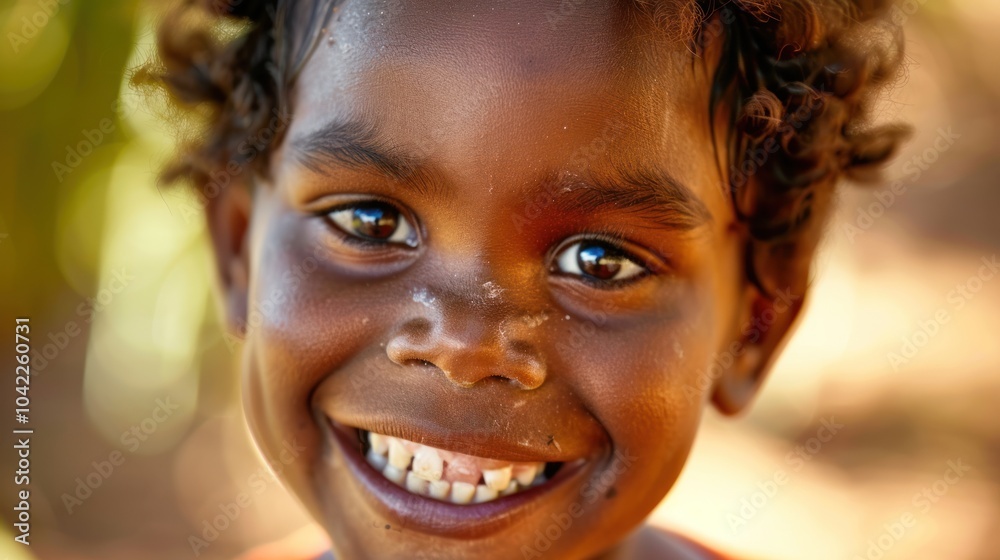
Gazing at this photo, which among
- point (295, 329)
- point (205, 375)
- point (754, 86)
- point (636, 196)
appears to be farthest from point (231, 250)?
point (205, 375)

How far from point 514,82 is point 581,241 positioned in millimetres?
232

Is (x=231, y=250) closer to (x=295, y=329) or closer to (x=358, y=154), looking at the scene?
(x=295, y=329)

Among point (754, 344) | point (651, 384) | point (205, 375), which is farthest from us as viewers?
point (205, 375)

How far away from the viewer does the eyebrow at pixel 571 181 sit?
3.62ft

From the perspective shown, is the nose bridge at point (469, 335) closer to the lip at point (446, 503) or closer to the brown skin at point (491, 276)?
the brown skin at point (491, 276)

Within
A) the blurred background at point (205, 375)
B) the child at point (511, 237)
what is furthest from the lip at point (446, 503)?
the blurred background at point (205, 375)

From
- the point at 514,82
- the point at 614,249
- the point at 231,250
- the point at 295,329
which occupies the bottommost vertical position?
the point at 231,250

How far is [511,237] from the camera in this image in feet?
3.67

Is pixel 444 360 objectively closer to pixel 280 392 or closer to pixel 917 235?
pixel 280 392

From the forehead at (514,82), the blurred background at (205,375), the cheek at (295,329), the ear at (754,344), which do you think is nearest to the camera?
the forehead at (514,82)

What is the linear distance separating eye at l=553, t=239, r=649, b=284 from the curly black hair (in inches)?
7.9

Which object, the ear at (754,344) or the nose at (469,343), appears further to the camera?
the ear at (754,344)

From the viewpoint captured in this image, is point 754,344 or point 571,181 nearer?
point 571,181

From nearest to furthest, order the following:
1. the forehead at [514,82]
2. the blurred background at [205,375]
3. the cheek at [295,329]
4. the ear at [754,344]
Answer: the forehead at [514,82] < the cheek at [295,329] < the ear at [754,344] < the blurred background at [205,375]
